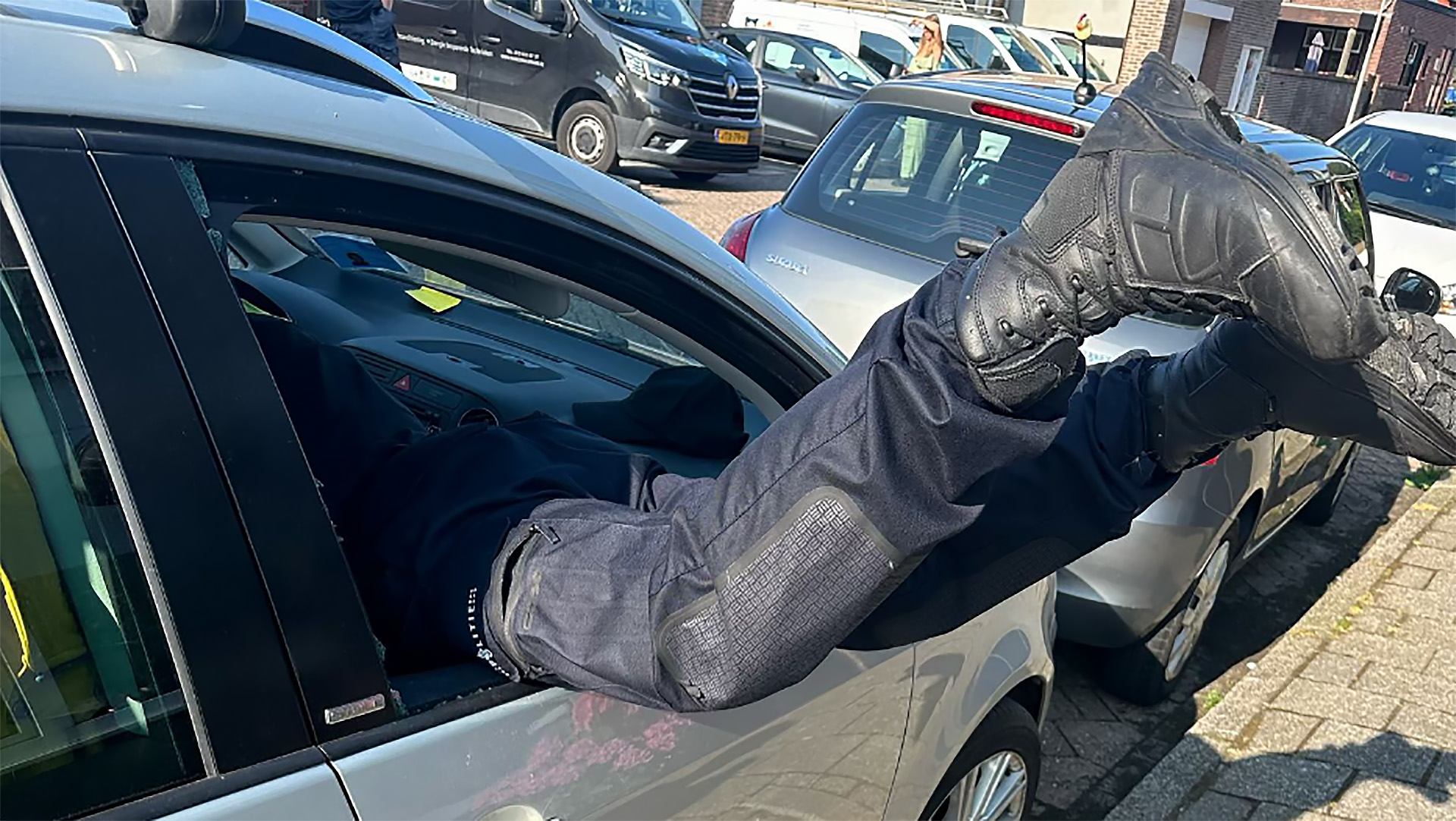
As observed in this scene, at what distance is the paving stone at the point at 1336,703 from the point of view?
360 centimetres

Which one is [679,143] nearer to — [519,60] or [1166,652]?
[519,60]

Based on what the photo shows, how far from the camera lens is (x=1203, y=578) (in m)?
3.73

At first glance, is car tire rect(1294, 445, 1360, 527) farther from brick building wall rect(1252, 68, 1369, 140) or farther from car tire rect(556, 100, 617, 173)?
brick building wall rect(1252, 68, 1369, 140)

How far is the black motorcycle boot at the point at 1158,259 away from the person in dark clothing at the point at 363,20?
716 cm

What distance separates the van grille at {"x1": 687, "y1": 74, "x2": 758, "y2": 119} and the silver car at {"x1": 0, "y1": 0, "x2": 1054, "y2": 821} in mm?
9211

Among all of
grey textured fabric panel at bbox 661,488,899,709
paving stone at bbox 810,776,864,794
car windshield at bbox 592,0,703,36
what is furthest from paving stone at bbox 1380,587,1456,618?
car windshield at bbox 592,0,703,36

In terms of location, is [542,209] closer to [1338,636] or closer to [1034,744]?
[1034,744]

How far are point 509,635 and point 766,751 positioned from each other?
0.44 m

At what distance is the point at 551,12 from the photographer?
10289 millimetres

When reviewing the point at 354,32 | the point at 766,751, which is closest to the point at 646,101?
the point at 354,32

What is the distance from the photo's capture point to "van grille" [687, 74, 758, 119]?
10.7m

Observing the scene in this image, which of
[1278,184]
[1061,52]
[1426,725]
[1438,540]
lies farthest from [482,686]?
[1061,52]

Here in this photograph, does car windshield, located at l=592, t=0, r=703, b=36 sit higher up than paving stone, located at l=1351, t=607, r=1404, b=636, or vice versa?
car windshield, located at l=592, t=0, r=703, b=36

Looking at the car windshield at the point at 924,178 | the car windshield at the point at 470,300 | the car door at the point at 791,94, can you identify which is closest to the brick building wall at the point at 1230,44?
the car door at the point at 791,94
